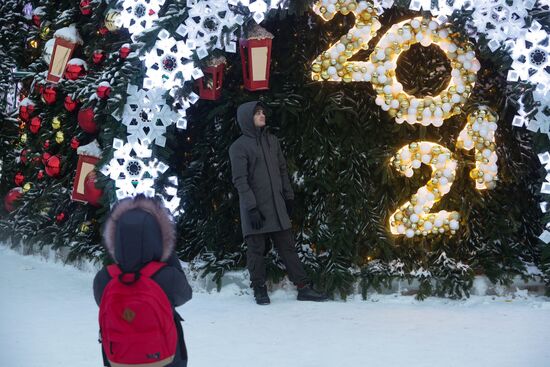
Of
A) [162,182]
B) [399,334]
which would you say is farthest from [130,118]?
[399,334]

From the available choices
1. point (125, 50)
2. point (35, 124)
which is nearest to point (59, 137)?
point (35, 124)

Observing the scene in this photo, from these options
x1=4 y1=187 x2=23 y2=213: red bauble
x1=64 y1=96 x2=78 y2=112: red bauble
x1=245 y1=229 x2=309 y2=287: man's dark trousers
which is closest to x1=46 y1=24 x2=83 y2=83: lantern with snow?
x1=64 y1=96 x2=78 y2=112: red bauble

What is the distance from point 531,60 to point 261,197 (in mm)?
2577

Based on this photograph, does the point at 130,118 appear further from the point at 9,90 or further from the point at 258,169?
the point at 9,90

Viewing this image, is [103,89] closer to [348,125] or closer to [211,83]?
[211,83]

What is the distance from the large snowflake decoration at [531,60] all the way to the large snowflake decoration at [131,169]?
3.13 meters

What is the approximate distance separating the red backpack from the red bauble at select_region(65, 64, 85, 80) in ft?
17.7

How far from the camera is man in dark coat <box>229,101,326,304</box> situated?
23.3 feet

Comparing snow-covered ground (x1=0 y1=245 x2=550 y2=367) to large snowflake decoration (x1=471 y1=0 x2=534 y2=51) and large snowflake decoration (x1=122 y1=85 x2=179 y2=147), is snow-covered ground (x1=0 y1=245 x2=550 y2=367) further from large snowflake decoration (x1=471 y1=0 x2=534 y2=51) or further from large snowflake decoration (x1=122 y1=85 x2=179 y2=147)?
large snowflake decoration (x1=471 y1=0 x2=534 y2=51)

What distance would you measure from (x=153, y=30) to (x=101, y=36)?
6.08 feet

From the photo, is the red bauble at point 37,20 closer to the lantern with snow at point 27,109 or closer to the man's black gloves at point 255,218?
the lantern with snow at point 27,109

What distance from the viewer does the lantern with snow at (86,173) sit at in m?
7.96

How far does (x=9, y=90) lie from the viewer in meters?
11.5

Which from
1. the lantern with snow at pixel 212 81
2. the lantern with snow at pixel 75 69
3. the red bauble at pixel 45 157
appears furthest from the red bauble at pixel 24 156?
the lantern with snow at pixel 212 81
